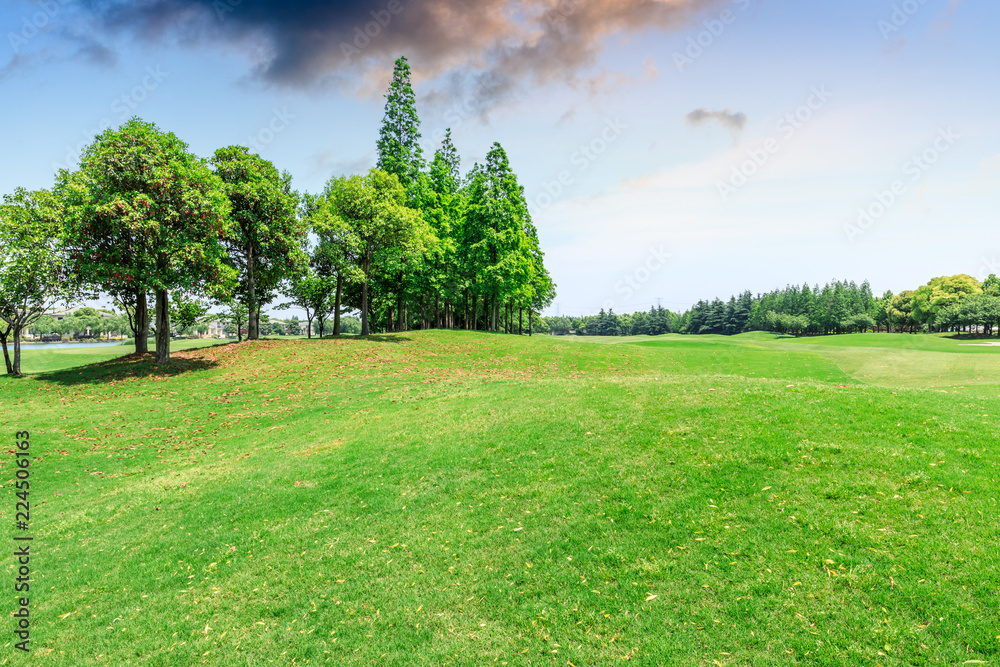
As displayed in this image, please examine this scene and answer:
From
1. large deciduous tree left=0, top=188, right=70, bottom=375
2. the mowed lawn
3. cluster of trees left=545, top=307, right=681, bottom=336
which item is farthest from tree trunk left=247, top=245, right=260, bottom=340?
cluster of trees left=545, top=307, right=681, bottom=336

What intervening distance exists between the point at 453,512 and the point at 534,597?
10.1ft

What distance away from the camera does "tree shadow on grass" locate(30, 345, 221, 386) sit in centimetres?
2391

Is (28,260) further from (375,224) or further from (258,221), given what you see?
(375,224)

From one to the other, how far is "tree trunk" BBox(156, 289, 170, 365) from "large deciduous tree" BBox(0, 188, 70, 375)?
13.8 feet

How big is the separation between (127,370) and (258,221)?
1299 centimetres

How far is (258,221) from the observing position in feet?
105

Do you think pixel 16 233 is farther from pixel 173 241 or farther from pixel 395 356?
pixel 395 356

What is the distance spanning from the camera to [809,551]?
259 inches

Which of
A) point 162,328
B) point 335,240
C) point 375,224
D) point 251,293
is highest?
point 375,224

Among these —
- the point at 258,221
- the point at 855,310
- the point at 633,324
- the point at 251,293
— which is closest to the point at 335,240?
the point at 258,221

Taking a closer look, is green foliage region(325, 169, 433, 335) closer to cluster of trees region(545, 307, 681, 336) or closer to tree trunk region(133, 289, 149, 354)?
tree trunk region(133, 289, 149, 354)

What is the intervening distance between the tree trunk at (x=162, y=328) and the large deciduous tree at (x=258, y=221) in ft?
19.1

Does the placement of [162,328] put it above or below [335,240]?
below

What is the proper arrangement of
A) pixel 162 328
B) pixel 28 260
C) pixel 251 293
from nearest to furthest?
pixel 28 260
pixel 162 328
pixel 251 293
